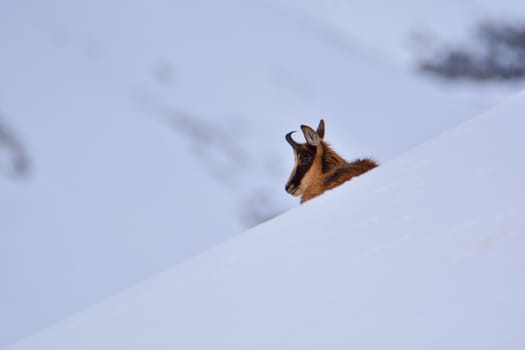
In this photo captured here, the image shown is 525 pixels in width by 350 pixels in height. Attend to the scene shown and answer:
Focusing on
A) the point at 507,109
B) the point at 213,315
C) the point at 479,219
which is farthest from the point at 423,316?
the point at 507,109

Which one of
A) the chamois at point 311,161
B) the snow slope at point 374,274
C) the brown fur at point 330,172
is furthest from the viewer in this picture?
the chamois at point 311,161

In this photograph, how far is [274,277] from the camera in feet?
2.51

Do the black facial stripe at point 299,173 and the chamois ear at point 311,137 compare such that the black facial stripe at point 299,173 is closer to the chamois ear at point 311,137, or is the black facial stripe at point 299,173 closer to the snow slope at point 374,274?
the chamois ear at point 311,137

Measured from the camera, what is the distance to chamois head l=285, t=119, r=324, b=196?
2227mm

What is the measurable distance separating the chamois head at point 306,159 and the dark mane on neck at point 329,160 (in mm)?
12

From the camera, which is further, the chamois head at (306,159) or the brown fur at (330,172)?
the chamois head at (306,159)

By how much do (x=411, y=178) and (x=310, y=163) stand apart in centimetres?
138

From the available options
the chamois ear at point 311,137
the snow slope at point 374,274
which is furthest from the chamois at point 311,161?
the snow slope at point 374,274

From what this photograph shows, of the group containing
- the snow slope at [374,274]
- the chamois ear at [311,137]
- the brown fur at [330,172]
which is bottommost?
the snow slope at [374,274]

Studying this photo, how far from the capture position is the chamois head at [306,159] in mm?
2227

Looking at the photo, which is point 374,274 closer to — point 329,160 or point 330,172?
point 330,172

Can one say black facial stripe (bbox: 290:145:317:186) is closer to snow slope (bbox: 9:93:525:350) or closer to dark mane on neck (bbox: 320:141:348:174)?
dark mane on neck (bbox: 320:141:348:174)

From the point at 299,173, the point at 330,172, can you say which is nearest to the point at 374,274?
the point at 330,172

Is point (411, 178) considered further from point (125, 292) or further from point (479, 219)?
point (125, 292)
